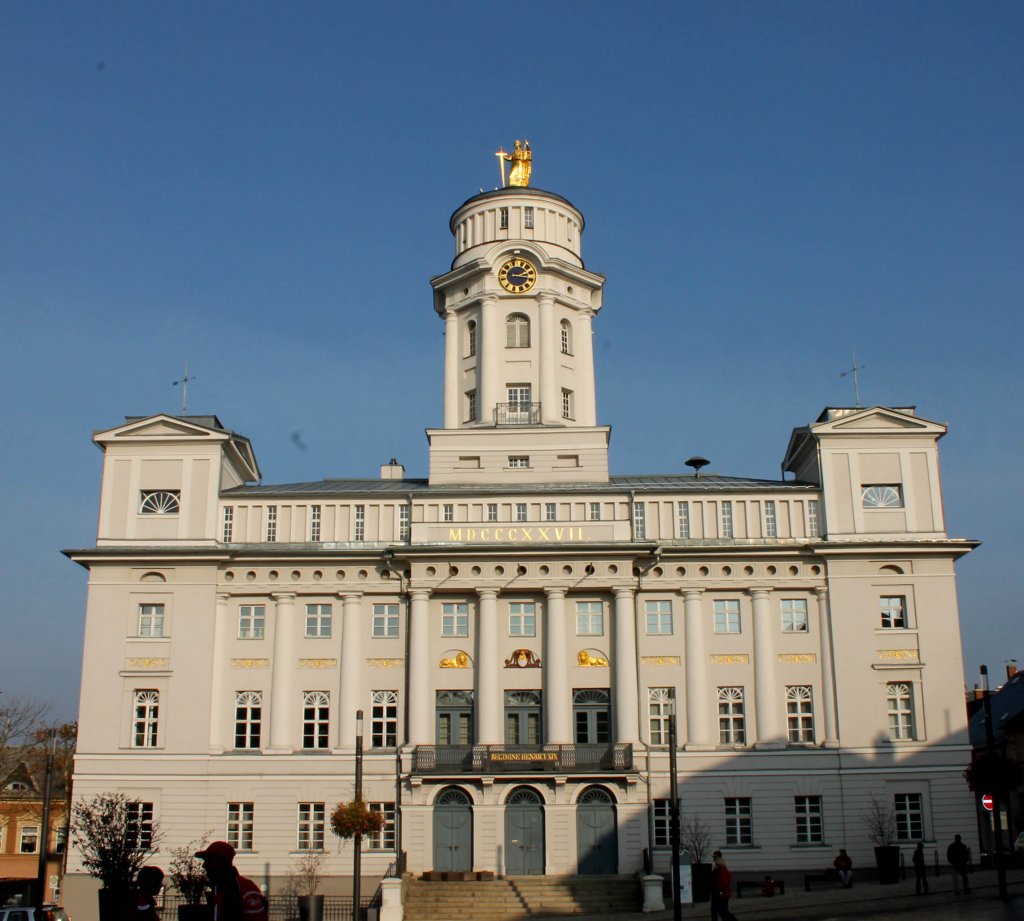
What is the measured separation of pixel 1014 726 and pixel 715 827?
29795 millimetres

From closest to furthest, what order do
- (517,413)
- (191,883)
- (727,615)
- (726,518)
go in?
(191,883), (727,615), (726,518), (517,413)

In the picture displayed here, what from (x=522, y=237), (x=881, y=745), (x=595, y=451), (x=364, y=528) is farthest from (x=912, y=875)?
(x=522, y=237)

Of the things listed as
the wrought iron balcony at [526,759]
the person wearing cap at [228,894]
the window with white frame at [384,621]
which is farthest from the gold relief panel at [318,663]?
the person wearing cap at [228,894]

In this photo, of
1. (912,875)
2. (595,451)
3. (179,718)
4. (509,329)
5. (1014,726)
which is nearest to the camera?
(912,875)

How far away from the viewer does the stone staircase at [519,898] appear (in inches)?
1630

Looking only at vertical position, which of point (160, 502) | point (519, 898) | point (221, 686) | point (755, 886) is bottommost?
point (519, 898)

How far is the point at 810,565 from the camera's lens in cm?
4906

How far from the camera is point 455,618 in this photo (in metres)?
48.9

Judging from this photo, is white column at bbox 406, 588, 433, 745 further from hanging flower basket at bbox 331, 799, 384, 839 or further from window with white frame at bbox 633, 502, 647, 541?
window with white frame at bbox 633, 502, 647, 541

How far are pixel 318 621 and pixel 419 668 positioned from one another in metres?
4.74

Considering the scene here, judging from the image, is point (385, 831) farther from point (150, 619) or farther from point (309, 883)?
point (150, 619)

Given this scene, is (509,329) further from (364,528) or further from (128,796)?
(128,796)

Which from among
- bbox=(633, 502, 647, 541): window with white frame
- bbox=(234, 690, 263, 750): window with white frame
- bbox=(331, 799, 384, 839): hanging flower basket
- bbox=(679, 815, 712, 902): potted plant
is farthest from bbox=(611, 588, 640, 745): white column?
bbox=(234, 690, 263, 750): window with white frame

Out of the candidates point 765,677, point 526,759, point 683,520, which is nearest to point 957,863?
point 765,677
